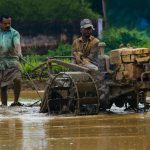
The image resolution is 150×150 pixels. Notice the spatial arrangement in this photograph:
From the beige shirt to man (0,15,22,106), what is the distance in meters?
1.74

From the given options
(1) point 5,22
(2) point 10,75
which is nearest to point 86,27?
(1) point 5,22

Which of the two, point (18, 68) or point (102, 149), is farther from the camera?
point (18, 68)

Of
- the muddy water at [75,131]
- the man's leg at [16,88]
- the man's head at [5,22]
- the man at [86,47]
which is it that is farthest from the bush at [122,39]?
the muddy water at [75,131]

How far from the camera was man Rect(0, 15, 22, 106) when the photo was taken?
18.3 meters

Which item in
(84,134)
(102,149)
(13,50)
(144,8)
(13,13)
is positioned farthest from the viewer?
(144,8)

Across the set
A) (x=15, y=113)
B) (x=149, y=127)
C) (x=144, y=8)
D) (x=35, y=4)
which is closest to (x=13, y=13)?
(x=35, y=4)

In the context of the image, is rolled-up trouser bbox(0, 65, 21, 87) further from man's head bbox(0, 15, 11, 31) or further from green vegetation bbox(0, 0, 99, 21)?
green vegetation bbox(0, 0, 99, 21)

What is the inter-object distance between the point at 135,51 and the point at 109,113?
1267mm

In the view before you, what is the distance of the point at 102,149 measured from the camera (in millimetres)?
10727

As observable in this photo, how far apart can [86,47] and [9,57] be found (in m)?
2.23

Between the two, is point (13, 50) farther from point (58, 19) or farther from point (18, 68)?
point (58, 19)

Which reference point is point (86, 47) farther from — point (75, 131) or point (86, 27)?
point (75, 131)

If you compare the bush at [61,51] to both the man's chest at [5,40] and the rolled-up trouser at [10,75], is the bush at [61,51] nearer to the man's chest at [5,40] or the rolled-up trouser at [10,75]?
the rolled-up trouser at [10,75]

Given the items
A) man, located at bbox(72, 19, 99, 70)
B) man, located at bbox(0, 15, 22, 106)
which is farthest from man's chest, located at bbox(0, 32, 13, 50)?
man, located at bbox(72, 19, 99, 70)
